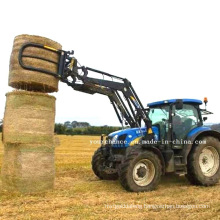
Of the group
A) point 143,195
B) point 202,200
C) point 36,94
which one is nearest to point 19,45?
point 36,94

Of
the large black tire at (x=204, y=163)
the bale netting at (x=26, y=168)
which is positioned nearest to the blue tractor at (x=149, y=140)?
the large black tire at (x=204, y=163)

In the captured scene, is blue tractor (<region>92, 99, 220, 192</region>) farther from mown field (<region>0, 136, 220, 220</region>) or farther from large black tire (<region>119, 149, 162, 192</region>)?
mown field (<region>0, 136, 220, 220</region>)

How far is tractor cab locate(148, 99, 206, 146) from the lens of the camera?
6977 millimetres

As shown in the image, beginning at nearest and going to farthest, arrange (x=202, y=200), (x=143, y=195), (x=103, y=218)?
(x=103, y=218) < (x=202, y=200) < (x=143, y=195)

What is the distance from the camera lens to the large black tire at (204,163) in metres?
6.89

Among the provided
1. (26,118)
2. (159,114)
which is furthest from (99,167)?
(26,118)

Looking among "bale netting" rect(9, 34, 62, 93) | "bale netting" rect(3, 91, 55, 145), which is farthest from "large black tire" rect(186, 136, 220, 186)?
"bale netting" rect(9, 34, 62, 93)

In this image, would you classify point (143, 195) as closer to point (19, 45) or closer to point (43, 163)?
point (43, 163)

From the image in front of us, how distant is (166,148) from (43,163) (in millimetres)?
2794

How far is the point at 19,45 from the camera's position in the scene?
5.82 meters

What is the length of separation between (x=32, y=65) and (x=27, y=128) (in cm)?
122

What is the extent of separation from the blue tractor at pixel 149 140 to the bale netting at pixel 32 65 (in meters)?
0.10

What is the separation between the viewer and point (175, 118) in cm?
707

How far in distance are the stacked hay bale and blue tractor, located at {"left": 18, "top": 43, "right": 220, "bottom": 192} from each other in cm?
32
